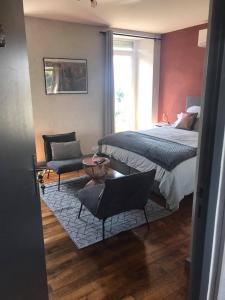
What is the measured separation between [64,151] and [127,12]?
2.42 m

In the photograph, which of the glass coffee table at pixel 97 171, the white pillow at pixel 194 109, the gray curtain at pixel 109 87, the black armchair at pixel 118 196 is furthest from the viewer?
the gray curtain at pixel 109 87

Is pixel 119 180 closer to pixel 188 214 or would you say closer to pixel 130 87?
pixel 188 214

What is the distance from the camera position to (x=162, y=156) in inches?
118

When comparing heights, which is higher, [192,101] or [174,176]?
[192,101]

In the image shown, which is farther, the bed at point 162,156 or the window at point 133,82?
the window at point 133,82

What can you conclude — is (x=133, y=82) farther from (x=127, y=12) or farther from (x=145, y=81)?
(x=127, y=12)

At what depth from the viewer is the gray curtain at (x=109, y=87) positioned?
15.4ft

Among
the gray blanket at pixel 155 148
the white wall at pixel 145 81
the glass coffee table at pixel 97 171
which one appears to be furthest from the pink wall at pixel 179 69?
the glass coffee table at pixel 97 171

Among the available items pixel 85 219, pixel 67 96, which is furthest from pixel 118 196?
Result: pixel 67 96

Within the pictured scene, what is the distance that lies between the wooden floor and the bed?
1.44ft

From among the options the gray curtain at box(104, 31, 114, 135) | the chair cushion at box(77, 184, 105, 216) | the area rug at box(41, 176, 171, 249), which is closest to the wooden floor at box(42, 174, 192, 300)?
the area rug at box(41, 176, 171, 249)

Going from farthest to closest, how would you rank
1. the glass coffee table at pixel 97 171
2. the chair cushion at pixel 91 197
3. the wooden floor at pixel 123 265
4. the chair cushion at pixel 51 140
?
the chair cushion at pixel 51 140, the glass coffee table at pixel 97 171, the chair cushion at pixel 91 197, the wooden floor at pixel 123 265

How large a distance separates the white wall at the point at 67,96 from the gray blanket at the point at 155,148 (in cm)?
110

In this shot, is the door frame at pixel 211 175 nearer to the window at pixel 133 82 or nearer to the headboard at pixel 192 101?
the headboard at pixel 192 101
